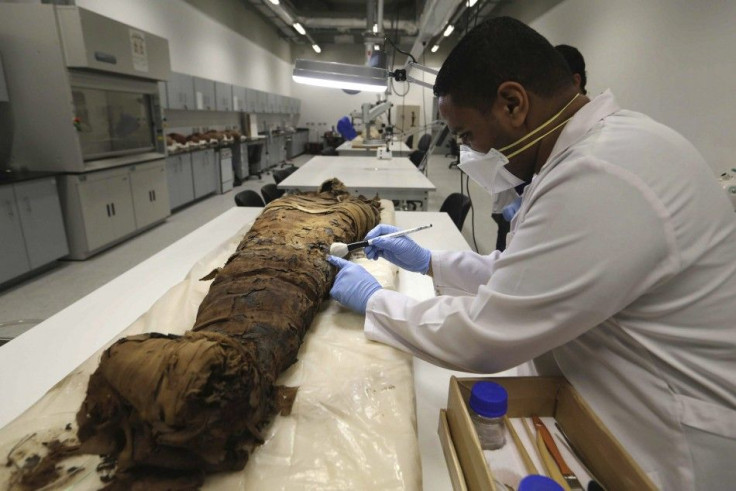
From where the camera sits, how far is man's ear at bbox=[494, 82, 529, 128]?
34.8 inches

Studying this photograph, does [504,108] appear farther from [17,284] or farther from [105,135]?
[105,135]

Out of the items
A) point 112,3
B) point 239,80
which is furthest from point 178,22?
point 239,80

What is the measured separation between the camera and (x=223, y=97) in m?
7.18

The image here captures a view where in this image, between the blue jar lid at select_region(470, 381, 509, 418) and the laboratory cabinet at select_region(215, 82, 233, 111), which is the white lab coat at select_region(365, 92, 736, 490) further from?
the laboratory cabinet at select_region(215, 82, 233, 111)

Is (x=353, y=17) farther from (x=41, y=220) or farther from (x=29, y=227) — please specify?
(x=29, y=227)

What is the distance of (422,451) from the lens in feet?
Result: 2.93

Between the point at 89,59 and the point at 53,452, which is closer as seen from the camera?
the point at 53,452

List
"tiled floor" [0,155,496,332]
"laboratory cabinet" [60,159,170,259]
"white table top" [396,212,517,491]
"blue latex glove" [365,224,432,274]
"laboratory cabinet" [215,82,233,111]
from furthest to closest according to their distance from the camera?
"laboratory cabinet" [215,82,233,111] < "laboratory cabinet" [60,159,170,259] < "tiled floor" [0,155,496,332] < "blue latex glove" [365,224,432,274] < "white table top" [396,212,517,491]

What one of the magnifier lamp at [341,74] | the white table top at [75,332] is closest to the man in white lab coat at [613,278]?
A: the white table top at [75,332]

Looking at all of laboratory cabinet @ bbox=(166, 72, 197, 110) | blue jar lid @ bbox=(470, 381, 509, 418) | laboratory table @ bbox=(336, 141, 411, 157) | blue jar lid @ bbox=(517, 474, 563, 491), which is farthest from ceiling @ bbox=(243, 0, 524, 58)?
blue jar lid @ bbox=(517, 474, 563, 491)

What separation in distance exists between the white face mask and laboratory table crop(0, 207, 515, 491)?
54 centimetres

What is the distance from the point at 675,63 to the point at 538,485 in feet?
14.4

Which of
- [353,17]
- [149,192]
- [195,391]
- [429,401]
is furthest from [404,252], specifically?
[353,17]

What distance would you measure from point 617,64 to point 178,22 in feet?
20.7
